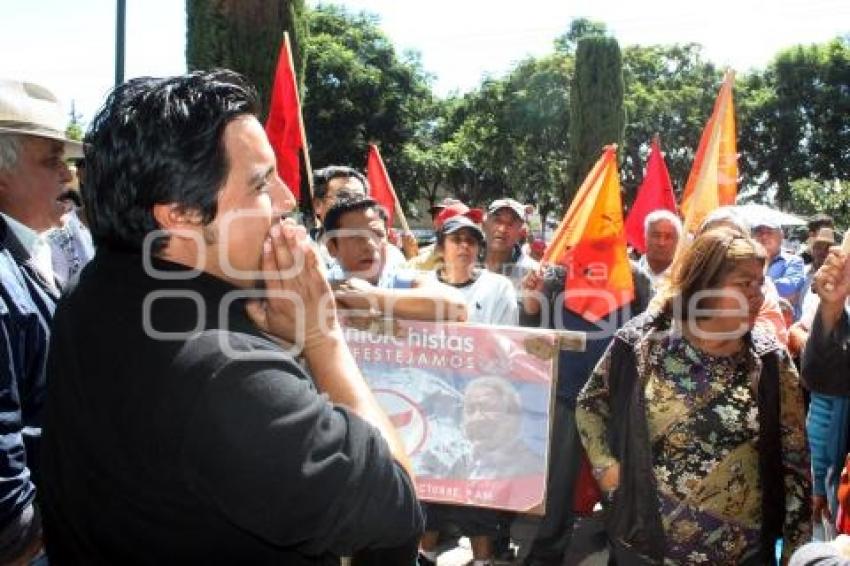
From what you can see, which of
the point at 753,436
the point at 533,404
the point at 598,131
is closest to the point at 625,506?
the point at 753,436

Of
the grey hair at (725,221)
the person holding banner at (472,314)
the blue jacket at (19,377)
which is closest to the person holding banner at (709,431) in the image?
the grey hair at (725,221)

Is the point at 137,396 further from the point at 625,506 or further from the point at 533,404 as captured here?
the point at 533,404

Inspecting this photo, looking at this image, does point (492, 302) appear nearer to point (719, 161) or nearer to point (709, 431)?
point (709, 431)

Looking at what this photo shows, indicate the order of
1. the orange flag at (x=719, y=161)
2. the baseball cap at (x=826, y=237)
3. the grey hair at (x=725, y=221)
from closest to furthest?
the grey hair at (x=725, y=221)
the orange flag at (x=719, y=161)
the baseball cap at (x=826, y=237)

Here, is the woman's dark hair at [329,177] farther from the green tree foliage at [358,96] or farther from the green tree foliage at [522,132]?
the green tree foliage at [522,132]

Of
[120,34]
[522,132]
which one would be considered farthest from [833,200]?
[522,132]

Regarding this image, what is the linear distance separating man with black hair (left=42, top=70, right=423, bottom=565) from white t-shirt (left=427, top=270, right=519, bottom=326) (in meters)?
3.10

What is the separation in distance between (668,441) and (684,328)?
1.31 feet

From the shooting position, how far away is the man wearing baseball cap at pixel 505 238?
5.56 metres

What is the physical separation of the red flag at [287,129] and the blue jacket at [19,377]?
10.7ft

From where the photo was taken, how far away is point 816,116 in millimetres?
39781

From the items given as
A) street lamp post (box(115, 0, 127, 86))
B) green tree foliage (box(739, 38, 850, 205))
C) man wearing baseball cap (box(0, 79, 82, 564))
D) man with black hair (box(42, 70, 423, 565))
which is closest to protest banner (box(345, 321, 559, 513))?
man wearing baseball cap (box(0, 79, 82, 564))

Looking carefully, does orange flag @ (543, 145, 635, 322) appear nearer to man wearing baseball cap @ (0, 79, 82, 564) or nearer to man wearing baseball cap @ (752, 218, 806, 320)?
man wearing baseball cap @ (752, 218, 806, 320)

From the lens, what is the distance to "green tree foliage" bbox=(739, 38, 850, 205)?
3916cm
